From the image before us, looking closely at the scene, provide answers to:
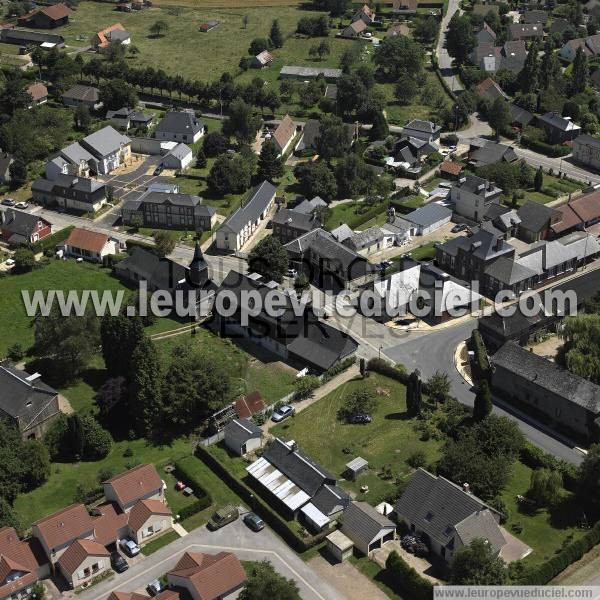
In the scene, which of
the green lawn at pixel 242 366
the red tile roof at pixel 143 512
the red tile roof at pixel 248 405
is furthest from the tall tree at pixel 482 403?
the red tile roof at pixel 143 512

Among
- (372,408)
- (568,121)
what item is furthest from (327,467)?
(568,121)

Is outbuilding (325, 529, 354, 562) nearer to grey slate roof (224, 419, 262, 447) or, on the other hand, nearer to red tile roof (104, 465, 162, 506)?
grey slate roof (224, 419, 262, 447)

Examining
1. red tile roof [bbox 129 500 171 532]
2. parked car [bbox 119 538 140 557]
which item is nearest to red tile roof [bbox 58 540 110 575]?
parked car [bbox 119 538 140 557]

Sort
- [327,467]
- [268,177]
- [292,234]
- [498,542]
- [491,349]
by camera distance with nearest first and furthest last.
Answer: [498,542] → [327,467] → [491,349] → [292,234] → [268,177]

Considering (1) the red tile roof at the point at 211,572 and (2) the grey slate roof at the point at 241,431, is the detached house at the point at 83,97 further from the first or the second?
(1) the red tile roof at the point at 211,572

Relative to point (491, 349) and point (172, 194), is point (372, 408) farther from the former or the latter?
point (172, 194)

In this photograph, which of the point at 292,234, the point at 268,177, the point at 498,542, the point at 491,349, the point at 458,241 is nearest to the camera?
the point at 498,542
